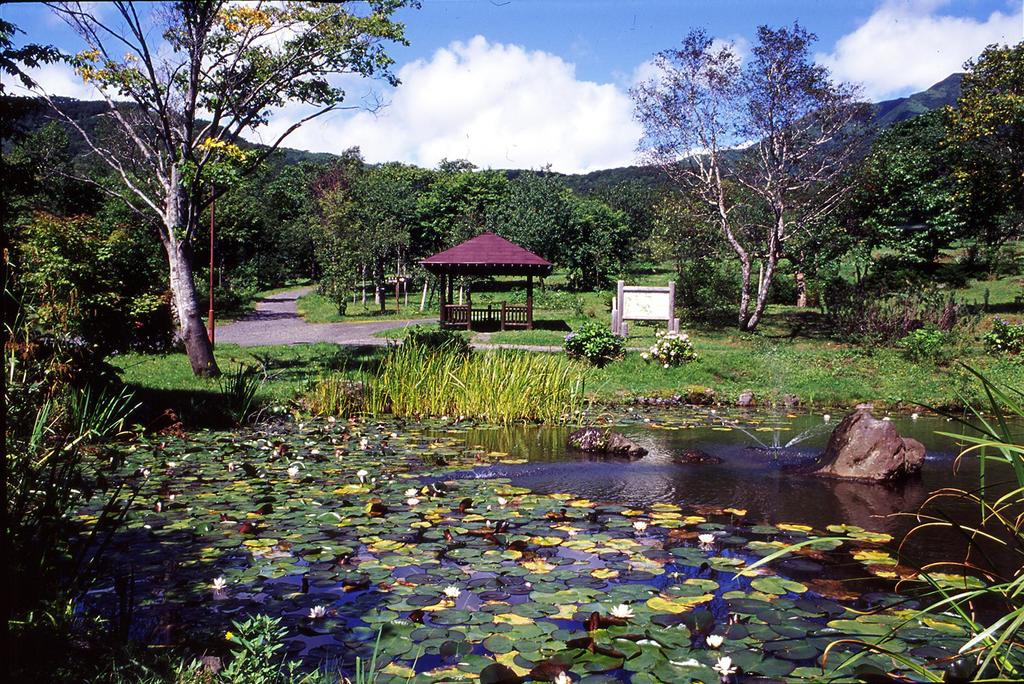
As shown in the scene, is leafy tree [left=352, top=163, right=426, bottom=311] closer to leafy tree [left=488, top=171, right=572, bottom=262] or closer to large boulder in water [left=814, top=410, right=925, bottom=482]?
leafy tree [left=488, top=171, right=572, bottom=262]

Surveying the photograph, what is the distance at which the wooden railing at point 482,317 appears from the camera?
24656 millimetres

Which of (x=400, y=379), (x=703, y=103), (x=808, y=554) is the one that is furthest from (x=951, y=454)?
(x=703, y=103)

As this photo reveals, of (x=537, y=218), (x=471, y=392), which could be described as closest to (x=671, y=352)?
(x=471, y=392)

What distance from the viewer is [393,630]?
3607 millimetres

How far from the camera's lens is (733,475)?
7277 mm

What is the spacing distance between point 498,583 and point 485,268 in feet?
72.2

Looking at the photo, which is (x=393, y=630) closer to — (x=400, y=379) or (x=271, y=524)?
(x=271, y=524)

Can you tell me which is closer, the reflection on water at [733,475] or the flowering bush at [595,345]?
the reflection on water at [733,475]

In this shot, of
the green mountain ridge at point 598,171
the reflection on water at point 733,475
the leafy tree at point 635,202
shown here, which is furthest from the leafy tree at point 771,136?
the leafy tree at point 635,202

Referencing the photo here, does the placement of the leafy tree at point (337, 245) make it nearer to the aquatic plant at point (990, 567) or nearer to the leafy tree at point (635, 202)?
the leafy tree at point (635, 202)

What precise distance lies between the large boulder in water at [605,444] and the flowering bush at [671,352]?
6412 mm

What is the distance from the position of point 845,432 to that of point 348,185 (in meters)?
50.5

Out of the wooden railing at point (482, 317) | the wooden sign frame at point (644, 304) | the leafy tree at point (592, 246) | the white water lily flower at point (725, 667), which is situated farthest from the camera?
the leafy tree at point (592, 246)

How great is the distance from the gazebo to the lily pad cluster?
18274 millimetres
